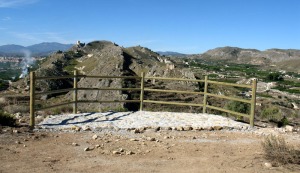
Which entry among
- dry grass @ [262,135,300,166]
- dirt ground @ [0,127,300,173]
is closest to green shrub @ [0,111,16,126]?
dirt ground @ [0,127,300,173]

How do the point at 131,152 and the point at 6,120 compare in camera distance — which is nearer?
the point at 131,152

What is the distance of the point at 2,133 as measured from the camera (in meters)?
9.53

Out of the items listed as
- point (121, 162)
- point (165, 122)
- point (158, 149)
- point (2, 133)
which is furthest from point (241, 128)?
point (2, 133)

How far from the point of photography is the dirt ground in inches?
278

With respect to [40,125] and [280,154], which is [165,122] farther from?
[280,154]

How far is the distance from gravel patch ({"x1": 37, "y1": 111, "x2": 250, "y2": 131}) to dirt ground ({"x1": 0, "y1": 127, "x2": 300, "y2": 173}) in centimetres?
72

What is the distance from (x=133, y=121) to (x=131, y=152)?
4.08 m

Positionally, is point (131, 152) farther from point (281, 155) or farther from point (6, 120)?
point (6, 120)

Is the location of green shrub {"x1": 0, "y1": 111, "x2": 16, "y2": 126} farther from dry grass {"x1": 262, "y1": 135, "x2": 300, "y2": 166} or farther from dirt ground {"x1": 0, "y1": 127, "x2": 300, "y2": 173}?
dry grass {"x1": 262, "y1": 135, "x2": 300, "y2": 166}

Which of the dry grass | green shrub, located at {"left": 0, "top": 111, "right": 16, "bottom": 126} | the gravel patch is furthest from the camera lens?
the gravel patch

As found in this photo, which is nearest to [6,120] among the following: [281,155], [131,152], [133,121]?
[133,121]

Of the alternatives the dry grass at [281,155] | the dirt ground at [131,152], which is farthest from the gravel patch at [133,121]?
the dry grass at [281,155]

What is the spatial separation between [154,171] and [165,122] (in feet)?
18.0

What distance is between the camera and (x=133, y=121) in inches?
481
